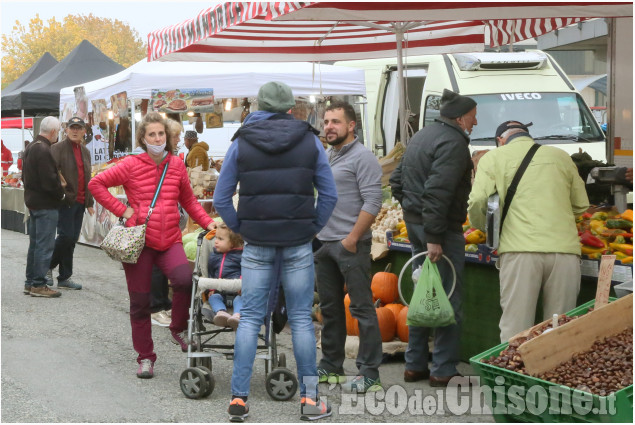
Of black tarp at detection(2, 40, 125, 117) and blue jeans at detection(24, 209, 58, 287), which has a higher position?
black tarp at detection(2, 40, 125, 117)

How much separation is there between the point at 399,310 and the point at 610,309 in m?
2.70

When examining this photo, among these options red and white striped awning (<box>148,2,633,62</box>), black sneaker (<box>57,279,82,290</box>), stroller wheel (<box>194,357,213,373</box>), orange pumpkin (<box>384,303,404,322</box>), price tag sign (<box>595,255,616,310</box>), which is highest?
red and white striped awning (<box>148,2,633,62</box>)

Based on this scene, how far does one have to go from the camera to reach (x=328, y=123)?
20.6 feet

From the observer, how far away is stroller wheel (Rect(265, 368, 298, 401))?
19.6ft

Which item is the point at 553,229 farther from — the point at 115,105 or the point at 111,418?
the point at 115,105

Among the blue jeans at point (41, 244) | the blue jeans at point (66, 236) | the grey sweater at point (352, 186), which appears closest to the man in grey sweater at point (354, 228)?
the grey sweater at point (352, 186)

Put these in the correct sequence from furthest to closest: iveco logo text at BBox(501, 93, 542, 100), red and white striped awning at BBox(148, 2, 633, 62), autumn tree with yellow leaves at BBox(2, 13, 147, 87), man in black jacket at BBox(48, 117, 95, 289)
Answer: autumn tree with yellow leaves at BBox(2, 13, 147, 87) < iveco logo text at BBox(501, 93, 542, 100) < man in black jacket at BBox(48, 117, 95, 289) < red and white striped awning at BBox(148, 2, 633, 62)

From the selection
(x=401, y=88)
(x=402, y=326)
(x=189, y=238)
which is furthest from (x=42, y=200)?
(x=402, y=326)

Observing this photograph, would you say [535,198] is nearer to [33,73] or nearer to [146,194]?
[146,194]

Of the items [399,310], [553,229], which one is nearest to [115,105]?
[399,310]

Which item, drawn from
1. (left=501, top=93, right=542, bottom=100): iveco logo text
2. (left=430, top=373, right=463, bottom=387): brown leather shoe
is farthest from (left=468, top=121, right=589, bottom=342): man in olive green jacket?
(left=501, top=93, right=542, bottom=100): iveco logo text

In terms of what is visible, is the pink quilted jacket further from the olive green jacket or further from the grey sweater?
the olive green jacket

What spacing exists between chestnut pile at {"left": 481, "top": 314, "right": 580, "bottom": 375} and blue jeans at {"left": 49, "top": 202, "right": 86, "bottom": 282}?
6915mm

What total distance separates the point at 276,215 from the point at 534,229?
170 centimetres
